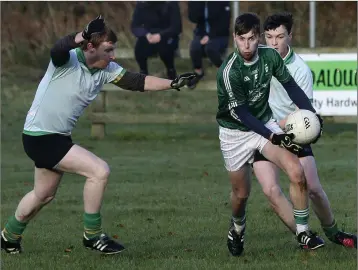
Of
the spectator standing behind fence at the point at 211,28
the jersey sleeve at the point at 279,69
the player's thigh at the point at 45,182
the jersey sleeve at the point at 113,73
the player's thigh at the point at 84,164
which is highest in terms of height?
the jersey sleeve at the point at 279,69

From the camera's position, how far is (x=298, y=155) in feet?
28.3

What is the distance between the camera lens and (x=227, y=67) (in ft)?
27.1

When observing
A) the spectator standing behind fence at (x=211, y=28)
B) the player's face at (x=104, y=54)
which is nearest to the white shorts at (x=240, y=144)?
the player's face at (x=104, y=54)

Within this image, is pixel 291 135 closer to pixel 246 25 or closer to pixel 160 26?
pixel 246 25

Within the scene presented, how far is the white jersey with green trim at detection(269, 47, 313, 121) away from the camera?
8820 millimetres

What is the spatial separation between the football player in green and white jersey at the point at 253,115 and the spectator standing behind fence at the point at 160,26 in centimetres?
960

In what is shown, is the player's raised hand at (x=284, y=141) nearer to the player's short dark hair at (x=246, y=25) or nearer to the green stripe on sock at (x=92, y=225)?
the player's short dark hair at (x=246, y=25)

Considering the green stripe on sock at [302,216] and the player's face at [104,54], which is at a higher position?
the player's face at [104,54]

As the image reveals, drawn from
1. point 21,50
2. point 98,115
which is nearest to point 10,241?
point 98,115

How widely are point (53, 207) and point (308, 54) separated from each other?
8403 millimetres

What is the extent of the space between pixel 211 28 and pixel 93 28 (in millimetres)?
9984

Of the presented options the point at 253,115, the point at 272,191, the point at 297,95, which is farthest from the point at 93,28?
the point at 272,191

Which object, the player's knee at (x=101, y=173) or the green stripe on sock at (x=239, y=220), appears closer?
the player's knee at (x=101, y=173)

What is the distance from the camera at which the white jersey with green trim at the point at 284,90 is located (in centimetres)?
882
